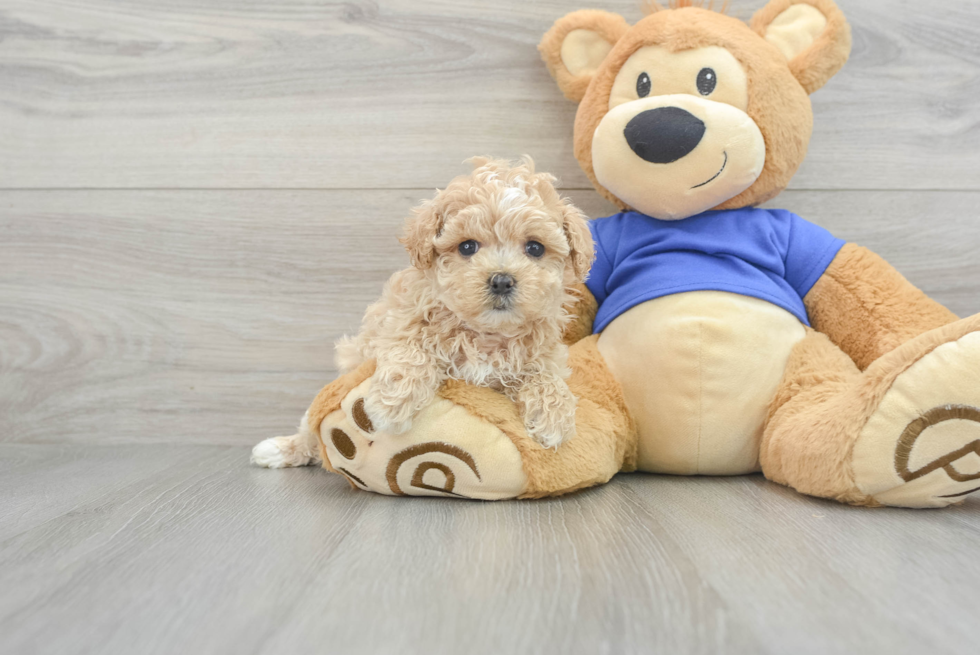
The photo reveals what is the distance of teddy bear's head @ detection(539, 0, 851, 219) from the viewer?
948mm

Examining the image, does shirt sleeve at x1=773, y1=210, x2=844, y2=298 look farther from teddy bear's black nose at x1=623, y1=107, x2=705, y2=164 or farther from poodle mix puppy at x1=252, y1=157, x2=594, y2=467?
poodle mix puppy at x1=252, y1=157, x2=594, y2=467

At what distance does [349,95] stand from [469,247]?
0.58 meters

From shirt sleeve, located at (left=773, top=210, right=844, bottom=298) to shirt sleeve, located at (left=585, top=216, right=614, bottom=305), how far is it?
29cm

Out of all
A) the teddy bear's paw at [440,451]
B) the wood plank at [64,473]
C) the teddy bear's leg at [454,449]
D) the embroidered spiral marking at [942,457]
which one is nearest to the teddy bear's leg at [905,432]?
the embroidered spiral marking at [942,457]

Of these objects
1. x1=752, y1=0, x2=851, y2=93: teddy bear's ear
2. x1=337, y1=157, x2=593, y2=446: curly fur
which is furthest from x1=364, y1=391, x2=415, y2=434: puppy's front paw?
x1=752, y1=0, x2=851, y2=93: teddy bear's ear

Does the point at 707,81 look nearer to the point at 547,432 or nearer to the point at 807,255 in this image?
the point at 807,255

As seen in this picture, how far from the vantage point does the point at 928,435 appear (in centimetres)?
75

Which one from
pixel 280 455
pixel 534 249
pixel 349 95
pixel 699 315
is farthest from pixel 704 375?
pixel 349 95

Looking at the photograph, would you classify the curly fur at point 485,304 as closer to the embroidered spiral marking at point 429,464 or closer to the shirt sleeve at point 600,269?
the embroidered spiral marking at point 429,464

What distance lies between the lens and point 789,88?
99 centimetres

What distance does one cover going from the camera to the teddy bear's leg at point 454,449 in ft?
2.71

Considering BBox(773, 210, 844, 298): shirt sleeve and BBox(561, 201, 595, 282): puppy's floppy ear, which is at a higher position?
BBox(561, 201, 595, 282): puppy's floppy ear

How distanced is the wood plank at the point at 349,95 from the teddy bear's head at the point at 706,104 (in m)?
0.18

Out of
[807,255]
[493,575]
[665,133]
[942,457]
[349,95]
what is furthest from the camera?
[349,95]
